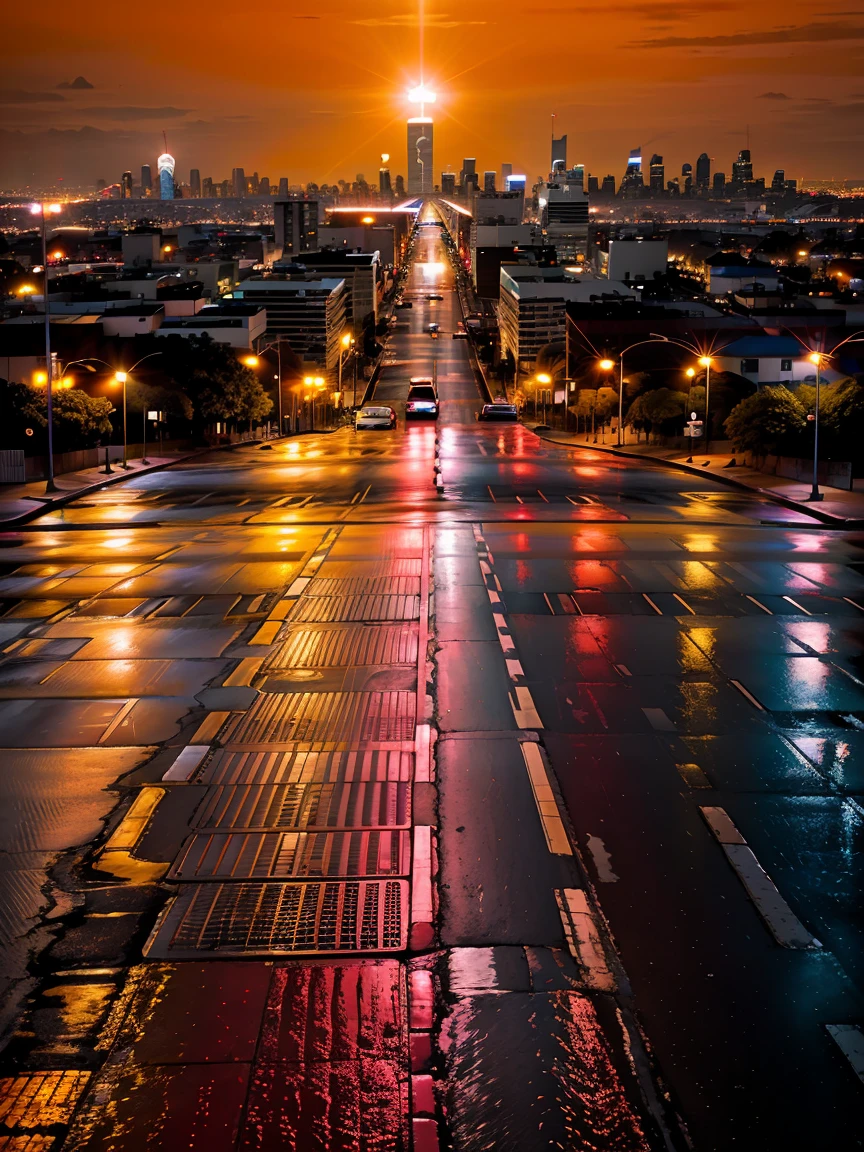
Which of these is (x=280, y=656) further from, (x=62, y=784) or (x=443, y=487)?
(x=443, y=487)

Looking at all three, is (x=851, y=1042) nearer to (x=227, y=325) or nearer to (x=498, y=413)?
(x=498, y=413)

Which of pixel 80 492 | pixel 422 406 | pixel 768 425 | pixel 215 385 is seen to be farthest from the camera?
pixel 422 406

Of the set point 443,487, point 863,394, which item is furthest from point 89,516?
point 863,394

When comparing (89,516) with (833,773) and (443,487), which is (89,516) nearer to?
(443,487)

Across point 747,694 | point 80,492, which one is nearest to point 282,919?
point 747,694

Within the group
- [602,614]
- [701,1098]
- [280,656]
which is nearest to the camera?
[701,1098]

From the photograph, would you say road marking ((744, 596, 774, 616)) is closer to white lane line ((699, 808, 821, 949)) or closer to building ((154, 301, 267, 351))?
white lane line ((699, 808, 821, 949))

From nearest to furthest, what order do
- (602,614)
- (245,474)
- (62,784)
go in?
(62,784) → (602,614) → (245,474)

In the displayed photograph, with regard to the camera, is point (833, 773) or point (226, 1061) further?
point (833, 773)
